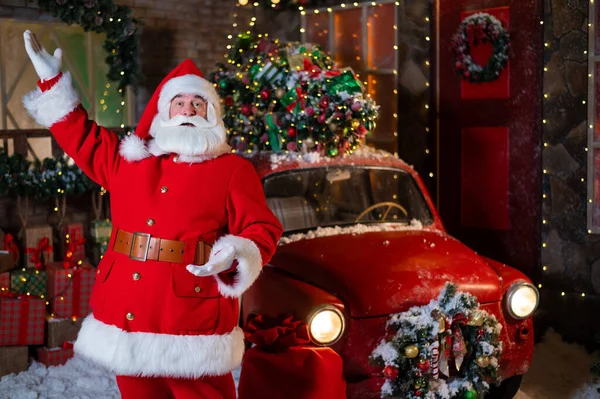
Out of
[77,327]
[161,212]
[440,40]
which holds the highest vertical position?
[440,40]

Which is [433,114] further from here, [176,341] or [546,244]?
[176,341]

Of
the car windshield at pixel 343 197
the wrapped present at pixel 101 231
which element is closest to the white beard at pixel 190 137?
the car windshield at pixel 343 197

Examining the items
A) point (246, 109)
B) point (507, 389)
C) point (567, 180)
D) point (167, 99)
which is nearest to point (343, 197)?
point (246, 109)

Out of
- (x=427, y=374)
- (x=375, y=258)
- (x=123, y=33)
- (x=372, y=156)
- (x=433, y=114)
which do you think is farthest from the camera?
(x=433, y=114)

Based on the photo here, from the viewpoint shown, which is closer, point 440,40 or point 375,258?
point 375,258

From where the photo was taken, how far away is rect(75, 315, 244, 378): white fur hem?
3.54 m

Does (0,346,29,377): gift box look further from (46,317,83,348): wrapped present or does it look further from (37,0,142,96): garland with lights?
(37,0,142,96): garland with lights

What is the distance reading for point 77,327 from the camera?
6.43m

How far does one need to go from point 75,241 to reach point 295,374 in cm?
324

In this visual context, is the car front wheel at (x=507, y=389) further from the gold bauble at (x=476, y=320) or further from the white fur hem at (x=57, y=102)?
the white fur hem at (x=57, y=102)

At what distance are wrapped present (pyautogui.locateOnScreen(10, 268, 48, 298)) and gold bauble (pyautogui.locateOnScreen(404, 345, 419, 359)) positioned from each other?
339 centimetres

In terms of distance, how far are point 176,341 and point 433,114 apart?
4.66 meters

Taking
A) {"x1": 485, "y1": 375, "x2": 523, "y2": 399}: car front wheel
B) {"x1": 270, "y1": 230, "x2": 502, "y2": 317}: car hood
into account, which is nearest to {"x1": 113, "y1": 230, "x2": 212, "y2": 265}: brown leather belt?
{"x1": 270, "y1": 230, "x2": 502, "y2": 317}: car hood

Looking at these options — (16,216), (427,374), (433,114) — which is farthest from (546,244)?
(16,216)
